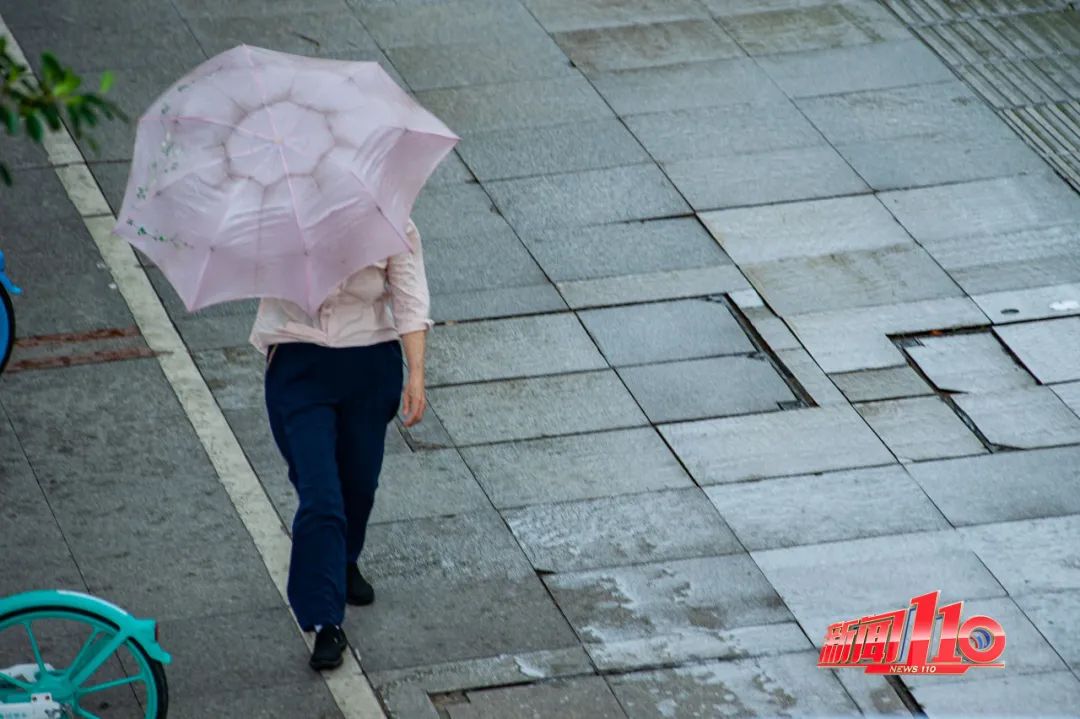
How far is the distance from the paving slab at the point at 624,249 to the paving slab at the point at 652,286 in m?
0.05

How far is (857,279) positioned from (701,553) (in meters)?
2.43

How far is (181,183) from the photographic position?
5.44 metres

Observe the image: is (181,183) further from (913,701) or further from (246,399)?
(913,701)

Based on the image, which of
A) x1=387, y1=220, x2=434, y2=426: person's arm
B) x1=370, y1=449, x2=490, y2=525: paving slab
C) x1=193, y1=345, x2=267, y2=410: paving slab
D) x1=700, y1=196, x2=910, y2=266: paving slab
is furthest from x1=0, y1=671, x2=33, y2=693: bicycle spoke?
x1=700, y1=196, x2=910, y2=266: paving slab

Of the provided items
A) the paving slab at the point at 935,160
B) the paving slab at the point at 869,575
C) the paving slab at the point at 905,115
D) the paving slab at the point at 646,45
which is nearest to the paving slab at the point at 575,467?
the paving slab at the point at 869,575

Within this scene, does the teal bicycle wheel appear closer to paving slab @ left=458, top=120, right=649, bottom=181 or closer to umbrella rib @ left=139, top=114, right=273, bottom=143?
umbrella rib @ left=139, top=114, right=273, bottom=143

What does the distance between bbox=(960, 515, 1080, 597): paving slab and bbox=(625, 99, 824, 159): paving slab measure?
3.39 metres

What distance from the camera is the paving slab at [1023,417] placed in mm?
7707

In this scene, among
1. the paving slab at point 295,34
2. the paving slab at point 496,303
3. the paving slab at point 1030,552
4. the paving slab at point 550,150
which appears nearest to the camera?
the paving slab at point 1030,552

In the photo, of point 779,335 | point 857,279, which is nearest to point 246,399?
point 779,335

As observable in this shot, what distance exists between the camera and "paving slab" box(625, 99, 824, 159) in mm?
9969

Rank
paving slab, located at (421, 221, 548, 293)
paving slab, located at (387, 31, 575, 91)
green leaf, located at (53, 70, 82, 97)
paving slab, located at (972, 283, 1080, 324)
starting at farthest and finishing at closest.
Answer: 1. paving slab, located at (387, 31, 575, 91)
2. paving slab, located at (421, 221, 548, 293)
3. paving slab, located at (972, 283, 1080, 324)
4. green leaf, located at (53, 70, 82, 97)

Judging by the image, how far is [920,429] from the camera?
7750 millimetres

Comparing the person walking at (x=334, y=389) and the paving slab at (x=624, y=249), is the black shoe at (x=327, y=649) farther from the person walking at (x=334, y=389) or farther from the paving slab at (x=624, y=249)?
the paving slab at (x=624, y=249)
